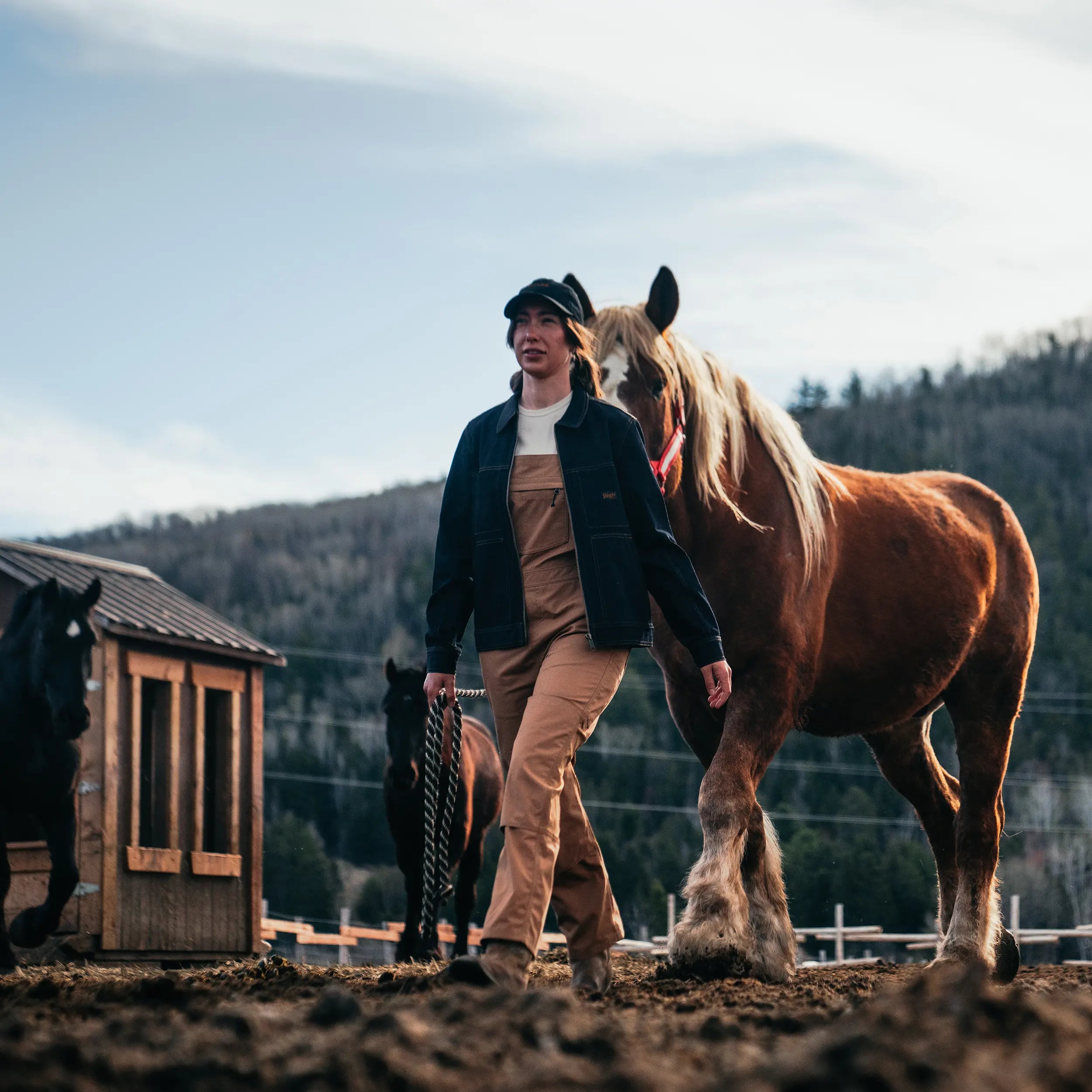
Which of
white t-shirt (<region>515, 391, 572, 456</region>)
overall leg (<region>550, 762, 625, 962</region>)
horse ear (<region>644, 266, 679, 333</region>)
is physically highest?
horse ear (<region>644, 266, 679, 333</region>)

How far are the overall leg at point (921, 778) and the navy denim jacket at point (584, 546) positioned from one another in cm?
323

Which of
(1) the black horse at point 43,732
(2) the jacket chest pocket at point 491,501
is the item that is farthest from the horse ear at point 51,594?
(2) the jacket chest pocket at point 491,501

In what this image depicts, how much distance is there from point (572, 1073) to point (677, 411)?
401cm

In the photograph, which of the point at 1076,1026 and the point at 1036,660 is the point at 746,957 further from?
the point at 1036,660

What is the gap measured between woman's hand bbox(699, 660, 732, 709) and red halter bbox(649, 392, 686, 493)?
987 mm

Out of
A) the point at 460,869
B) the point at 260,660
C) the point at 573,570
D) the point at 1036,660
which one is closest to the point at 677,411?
the point at 573,570

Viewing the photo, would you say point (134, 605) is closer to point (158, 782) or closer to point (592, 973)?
point (158, 782)

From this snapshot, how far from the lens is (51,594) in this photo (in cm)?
805

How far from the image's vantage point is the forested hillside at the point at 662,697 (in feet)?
146

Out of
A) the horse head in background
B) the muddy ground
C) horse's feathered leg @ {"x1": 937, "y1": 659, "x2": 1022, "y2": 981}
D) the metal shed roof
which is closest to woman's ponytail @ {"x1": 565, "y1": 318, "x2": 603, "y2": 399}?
the muddy ground

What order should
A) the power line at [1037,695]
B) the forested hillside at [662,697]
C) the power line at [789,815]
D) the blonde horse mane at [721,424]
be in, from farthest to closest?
1. the power line at [1037,695]
2. the power line at [789,815]
3. the forested hillside at [662,697]
4. the blonde horse mane at [721,424]

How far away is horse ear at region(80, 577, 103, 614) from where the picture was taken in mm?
8180

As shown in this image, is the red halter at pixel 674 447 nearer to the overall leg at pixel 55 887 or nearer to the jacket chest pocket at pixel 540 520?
the jacket chest pocket at pixel 540 520

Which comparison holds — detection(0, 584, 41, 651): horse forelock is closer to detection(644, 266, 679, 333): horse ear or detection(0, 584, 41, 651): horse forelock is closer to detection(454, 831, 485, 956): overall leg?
detection(644, 266, 679, 333): horse ear
